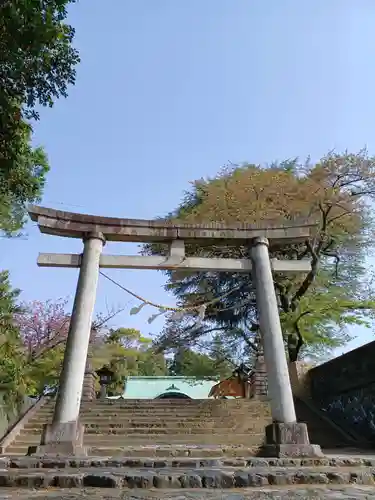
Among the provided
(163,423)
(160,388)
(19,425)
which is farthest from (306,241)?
(160,388)

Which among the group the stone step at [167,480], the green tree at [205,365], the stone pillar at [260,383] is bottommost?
the stone step at [167,480]

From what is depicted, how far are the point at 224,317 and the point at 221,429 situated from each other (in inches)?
377

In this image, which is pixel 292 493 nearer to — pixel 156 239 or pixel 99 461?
pixel 99 461

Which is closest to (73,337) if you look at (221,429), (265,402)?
(221,429)

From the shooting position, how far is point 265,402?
45.4 feet

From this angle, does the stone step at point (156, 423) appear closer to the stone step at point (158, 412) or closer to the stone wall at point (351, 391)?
the stone step at point (158, 412)

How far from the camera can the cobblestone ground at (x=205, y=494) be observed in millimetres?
3508

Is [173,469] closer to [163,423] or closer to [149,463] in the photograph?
[149,463]

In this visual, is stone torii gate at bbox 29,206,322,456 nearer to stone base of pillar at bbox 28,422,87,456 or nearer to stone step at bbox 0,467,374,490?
stone base of pillar at bbox 28,422,87,456

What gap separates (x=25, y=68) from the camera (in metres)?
7.27

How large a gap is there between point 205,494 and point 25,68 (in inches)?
278

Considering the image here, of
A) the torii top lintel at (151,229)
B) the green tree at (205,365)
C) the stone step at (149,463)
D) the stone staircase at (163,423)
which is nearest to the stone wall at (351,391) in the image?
the stone staircase at (163,423)

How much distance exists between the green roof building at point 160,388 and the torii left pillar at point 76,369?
1997cm

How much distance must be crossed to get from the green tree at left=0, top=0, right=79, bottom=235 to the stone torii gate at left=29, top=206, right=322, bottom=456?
155 cm
